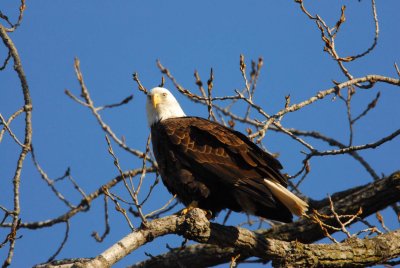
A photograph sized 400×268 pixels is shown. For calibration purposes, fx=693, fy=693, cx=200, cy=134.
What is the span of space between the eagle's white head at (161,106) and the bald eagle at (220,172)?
2.30 feet

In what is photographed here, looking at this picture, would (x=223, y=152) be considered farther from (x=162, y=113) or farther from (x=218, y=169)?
(x=162, y=113)

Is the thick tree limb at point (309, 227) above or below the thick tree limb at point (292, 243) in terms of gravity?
above

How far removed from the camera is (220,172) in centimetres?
496

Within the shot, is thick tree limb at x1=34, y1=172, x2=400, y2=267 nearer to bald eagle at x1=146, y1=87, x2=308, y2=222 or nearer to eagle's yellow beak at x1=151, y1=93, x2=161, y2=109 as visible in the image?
bald eagle at x1=146, y1=87, x2=308, y2=222

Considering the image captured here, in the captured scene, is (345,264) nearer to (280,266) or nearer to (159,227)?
(280,266)

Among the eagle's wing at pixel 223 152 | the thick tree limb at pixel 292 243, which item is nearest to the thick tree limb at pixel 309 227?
the thick tree limb at pixel 292 243

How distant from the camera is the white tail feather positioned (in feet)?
15.3

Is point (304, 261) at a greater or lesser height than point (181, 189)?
lesser

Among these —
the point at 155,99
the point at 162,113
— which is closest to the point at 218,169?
the point at 162,113

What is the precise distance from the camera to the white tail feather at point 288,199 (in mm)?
4676

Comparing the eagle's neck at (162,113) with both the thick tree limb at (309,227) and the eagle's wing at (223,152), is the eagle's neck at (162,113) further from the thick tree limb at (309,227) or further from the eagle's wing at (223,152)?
the thick tree limb at (309,227)

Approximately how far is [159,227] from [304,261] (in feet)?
3.44

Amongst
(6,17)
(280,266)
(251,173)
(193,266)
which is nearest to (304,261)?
(280,266)

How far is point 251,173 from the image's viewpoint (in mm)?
4910
